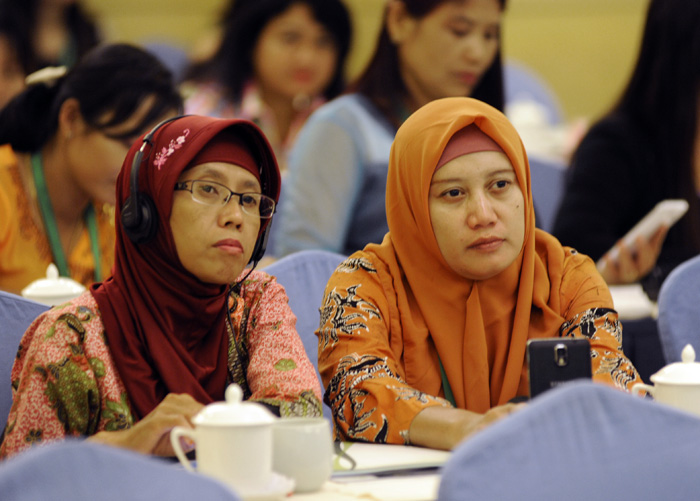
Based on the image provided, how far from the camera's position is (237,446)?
1.12 m

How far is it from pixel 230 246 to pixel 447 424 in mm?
439

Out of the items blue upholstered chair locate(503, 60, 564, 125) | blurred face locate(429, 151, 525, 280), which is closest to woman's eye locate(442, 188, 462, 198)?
blurred face locate(429, 151, 525, 280)

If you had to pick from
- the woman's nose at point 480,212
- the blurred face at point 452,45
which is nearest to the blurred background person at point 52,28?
the blurred face at point 452,45

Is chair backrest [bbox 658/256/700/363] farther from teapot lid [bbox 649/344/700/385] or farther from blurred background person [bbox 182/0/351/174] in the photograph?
blurred background person [bbox 182/0/351/174]

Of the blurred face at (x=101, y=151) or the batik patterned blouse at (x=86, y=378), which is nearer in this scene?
the batik patterned blouse at (x=86, y=378)

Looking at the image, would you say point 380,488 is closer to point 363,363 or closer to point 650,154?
point 363,363

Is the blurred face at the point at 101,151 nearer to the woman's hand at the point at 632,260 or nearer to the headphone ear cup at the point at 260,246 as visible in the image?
the headphone ear cup at the point at 260,246

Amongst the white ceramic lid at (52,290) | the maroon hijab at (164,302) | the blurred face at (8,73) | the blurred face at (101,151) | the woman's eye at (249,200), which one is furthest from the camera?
the blurred face at (8,73)

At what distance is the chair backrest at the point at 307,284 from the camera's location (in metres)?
2.01

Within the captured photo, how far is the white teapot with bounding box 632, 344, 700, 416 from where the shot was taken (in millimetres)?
1394

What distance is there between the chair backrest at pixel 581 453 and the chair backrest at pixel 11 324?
1.05m

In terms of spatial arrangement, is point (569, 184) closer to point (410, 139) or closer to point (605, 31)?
point (410, 139)

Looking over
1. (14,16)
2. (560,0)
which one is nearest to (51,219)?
(14,16)

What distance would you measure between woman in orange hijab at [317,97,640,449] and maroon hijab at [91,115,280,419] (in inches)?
8.1
